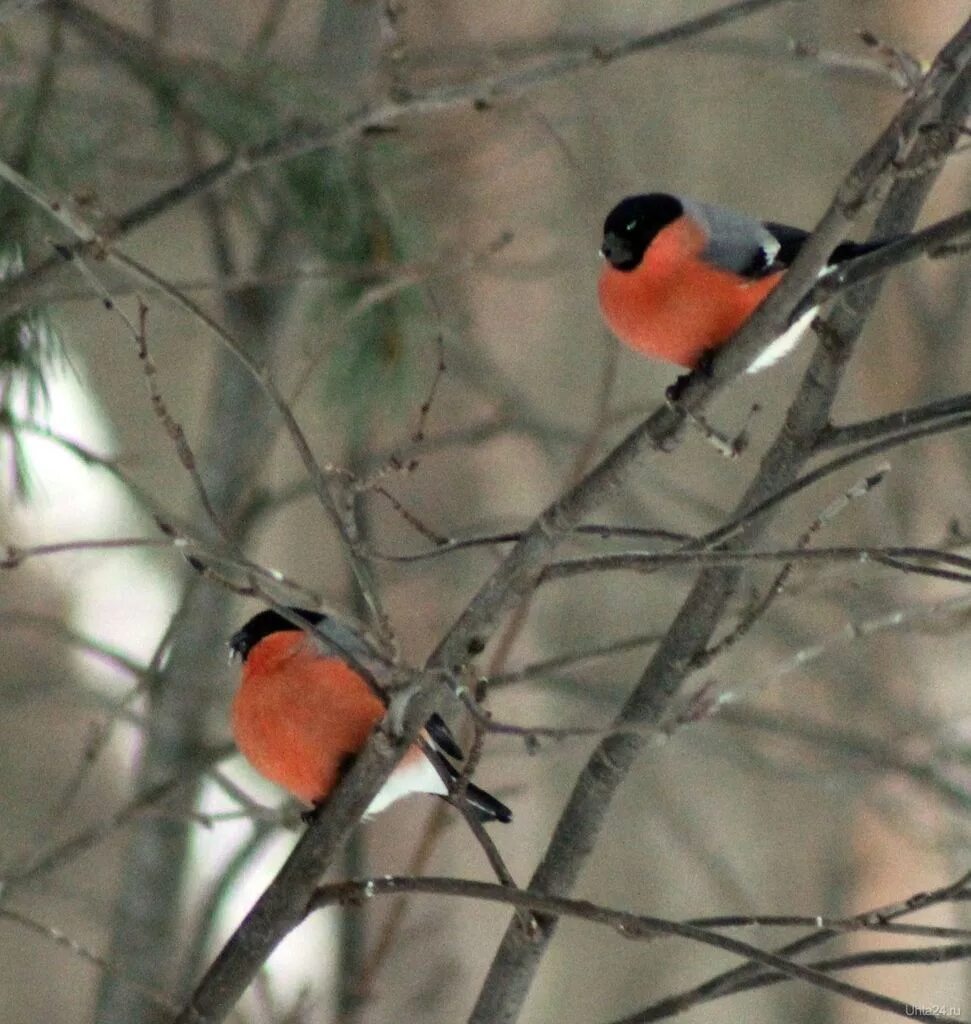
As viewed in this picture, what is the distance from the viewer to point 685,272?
1.98 m

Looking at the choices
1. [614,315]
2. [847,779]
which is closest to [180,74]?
[614,315]

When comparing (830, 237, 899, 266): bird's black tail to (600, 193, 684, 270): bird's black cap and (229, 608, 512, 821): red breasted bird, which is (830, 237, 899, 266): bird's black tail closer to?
(600, 193, 684, 270): bird's black cap

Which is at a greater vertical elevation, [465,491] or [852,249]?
[465,491]

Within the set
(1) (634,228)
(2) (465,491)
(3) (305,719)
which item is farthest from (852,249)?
(2) (465,491)

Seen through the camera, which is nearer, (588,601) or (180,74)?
(180,74)

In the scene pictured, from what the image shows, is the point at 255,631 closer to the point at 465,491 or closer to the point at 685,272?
the point at 685,272

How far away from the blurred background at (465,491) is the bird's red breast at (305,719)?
1.00 ft

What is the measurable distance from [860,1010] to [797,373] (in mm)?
1892

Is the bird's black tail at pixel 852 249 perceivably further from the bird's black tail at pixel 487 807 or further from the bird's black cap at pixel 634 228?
the bird's black tail at pixel 487 807

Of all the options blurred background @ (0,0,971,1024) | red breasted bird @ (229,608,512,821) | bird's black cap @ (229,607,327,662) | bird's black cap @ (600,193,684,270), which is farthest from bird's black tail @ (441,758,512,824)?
bird's black cap @ (600,193,684,270)

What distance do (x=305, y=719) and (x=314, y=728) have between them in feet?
0.05

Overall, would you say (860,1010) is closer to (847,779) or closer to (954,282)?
(847,779)

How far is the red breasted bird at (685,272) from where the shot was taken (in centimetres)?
194

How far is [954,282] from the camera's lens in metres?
4.46
